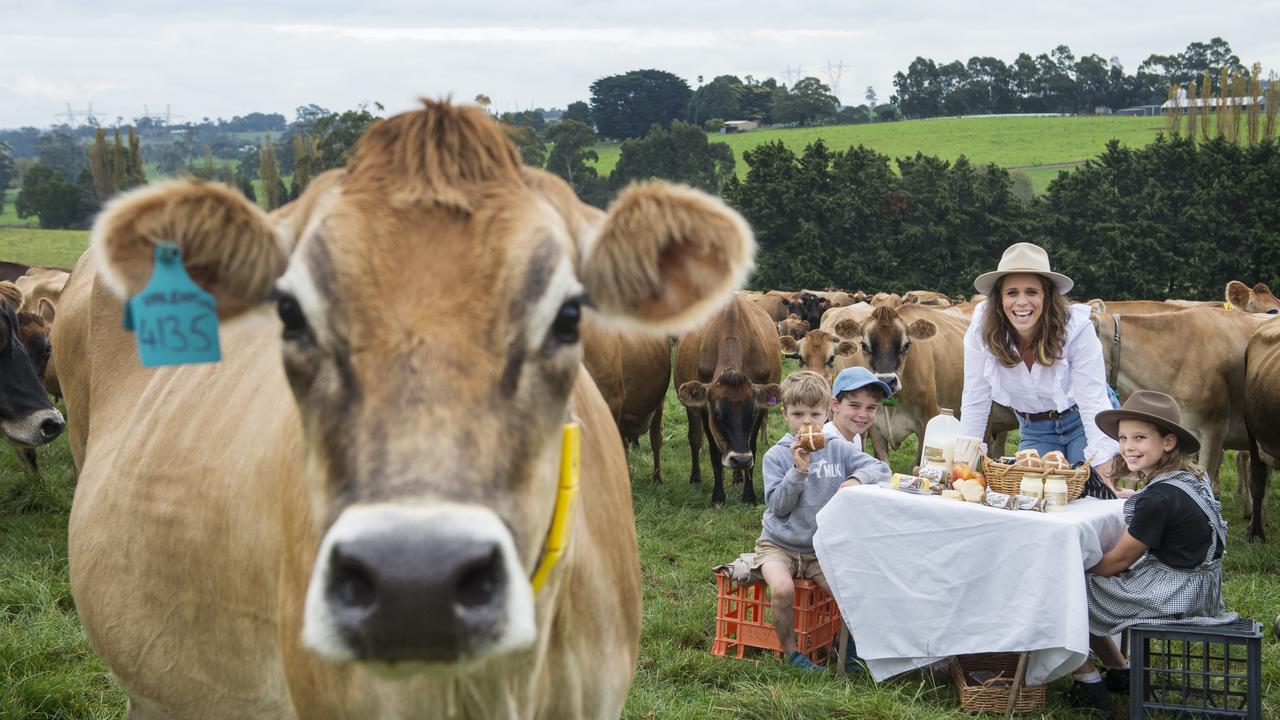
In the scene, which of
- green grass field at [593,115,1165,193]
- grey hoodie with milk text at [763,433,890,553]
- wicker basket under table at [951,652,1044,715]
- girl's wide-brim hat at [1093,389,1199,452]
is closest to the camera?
girl's wide-brim hat at [1093,389,1199,452]

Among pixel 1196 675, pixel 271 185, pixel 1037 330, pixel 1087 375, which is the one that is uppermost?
pixel 271 185

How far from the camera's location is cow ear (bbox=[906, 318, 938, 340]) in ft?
32.3

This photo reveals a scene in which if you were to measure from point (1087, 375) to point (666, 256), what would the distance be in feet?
13.2

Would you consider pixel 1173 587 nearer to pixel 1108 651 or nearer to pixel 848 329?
pixel 1108 651

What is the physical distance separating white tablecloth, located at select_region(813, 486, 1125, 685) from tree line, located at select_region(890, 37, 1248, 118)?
83.1m

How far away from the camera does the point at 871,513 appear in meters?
5.14

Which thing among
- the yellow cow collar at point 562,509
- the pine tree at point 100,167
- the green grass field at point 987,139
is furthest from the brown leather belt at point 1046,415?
the pine tree at point 100,167

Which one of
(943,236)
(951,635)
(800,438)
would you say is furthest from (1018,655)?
(943,236)

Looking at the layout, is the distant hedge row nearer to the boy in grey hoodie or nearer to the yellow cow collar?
the boy in grey hoodie

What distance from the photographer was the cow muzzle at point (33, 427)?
24.6ft

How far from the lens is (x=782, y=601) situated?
5.48 meters

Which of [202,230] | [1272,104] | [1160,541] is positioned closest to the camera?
[202,230]

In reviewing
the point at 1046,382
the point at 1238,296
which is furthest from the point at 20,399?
the point at 1238,296

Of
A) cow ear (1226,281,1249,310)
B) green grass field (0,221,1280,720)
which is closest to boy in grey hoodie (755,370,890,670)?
green grass field (0,221,1280,720)
